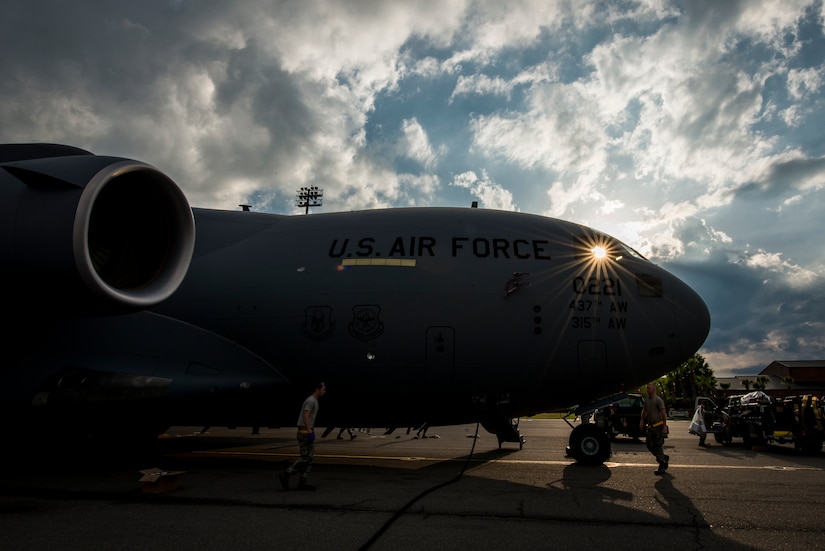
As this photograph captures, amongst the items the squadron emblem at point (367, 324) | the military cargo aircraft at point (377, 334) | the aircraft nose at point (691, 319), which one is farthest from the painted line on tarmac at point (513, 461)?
the squadron emblem at point (367, 324)

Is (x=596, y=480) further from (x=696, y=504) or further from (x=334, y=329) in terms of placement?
(x=334, y=329)

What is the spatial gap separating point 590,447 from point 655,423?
1.23m

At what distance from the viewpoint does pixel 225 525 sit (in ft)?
17.5

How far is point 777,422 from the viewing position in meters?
14.5

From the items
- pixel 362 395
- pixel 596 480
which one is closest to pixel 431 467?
pixel 362 395

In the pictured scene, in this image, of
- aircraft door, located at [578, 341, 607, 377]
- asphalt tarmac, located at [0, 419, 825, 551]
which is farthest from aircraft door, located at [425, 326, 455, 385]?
aircraft door, located at [578, 341, 607, 377]

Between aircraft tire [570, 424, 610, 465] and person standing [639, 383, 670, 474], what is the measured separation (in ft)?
2.54

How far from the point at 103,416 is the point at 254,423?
2.50 m

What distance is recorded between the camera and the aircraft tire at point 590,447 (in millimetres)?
10156

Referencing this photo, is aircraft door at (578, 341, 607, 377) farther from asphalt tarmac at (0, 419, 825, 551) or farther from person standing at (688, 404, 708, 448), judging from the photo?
person standing at (688, 404, 708, 448)

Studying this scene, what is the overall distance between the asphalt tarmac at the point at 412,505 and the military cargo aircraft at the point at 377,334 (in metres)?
1.07

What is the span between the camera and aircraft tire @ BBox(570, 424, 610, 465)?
33.3 feet

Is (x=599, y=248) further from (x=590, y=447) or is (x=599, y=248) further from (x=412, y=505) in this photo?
(x=412, y=505)

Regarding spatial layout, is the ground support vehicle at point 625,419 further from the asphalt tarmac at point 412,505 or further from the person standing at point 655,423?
the person standing at point 655,423
